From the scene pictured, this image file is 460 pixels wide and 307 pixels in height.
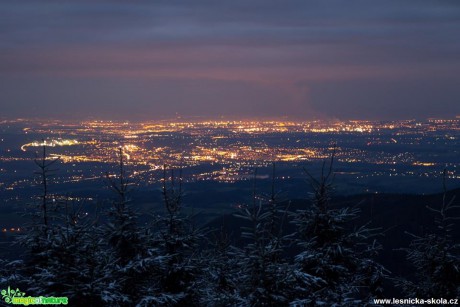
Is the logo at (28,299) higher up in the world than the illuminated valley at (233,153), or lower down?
higher up

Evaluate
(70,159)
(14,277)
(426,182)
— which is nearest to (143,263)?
(14,277)

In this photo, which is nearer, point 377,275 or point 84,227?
point 84,227

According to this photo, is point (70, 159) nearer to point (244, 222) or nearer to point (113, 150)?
point (113, 150)

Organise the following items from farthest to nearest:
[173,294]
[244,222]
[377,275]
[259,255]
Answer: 1. [244,222]
2. [377,275]
3. [173,294]
4. [259,255]

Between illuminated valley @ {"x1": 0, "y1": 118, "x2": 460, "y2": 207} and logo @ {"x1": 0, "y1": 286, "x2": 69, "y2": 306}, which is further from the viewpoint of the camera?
illuminated valley @ {"x1": 0, "y1": 118, "x2": 460, "y2": 207}

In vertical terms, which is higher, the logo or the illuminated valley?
the logo

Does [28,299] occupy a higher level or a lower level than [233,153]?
higher

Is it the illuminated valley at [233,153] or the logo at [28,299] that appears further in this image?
the illuminated valley at [233,153]

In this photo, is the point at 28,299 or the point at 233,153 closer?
the point at 28,299
